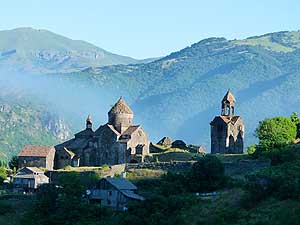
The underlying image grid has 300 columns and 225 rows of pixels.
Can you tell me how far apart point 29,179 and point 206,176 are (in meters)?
20.1

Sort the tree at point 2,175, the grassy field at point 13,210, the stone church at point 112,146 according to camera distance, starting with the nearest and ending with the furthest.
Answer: the grassy field at point 13,210
the tree at point 2,175
the stone church at point 112,146

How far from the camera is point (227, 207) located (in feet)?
206

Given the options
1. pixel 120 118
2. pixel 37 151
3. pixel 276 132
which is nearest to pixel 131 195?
pixel 276 132

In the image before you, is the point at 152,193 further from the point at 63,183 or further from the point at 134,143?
the point at 134,143

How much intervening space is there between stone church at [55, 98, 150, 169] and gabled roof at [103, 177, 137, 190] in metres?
14.0

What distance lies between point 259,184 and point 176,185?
928 centimetres

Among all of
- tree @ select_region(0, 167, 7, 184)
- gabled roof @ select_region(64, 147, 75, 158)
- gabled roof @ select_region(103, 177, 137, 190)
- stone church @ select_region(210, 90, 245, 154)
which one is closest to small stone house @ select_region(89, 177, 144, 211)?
gabled roof @ select_region(103, 177, 137, 190)

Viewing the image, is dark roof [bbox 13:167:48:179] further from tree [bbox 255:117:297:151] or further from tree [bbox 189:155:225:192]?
tree [bbox 255:117:297:151]

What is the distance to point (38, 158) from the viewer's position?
291ft

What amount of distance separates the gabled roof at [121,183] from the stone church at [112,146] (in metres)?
14.0

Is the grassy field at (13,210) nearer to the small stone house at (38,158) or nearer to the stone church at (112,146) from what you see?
the small stone house at (38,158)

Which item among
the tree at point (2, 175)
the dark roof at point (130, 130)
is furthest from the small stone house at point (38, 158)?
the dark roof at point (130, 130)

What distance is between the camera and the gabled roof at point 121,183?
227ft

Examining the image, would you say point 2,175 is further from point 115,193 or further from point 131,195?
point 131,195
